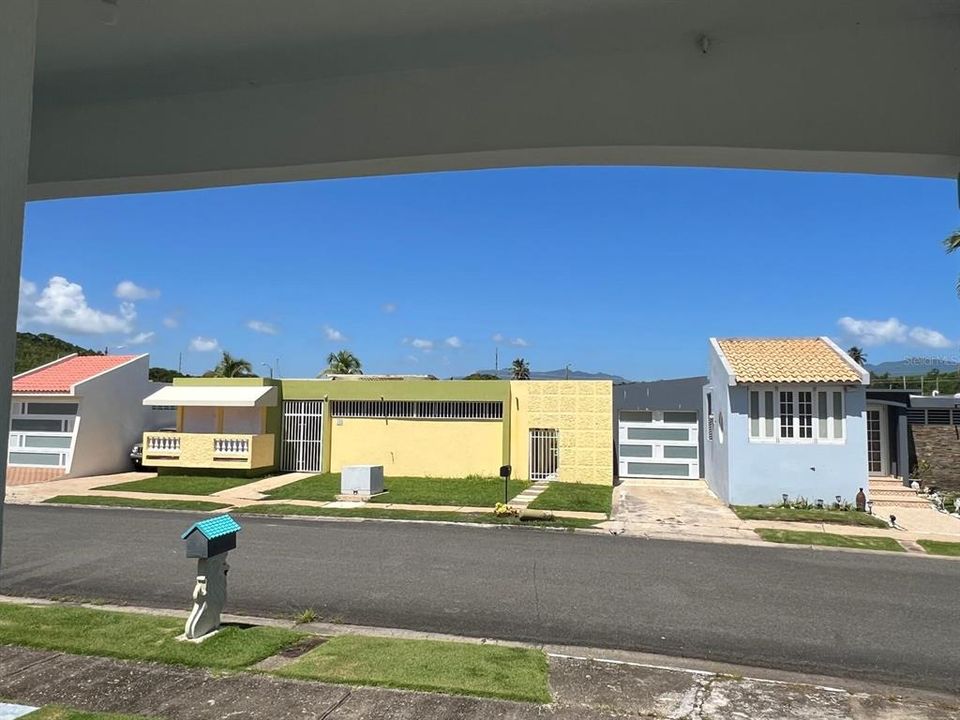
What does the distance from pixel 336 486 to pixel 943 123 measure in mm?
16372

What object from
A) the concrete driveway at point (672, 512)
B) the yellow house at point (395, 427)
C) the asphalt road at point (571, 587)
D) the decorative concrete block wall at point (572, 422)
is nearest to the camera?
the asphalt road at point (571, 587)

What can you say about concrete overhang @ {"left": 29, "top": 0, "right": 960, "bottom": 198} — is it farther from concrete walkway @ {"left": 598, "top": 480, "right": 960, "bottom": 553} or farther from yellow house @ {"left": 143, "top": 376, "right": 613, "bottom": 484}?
yellow house @ {"left": 143, "top": 376, "right": 613, "bottom": 484}

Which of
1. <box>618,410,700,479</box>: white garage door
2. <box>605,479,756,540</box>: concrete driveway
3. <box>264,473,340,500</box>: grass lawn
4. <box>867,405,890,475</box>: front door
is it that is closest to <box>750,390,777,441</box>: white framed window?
<box>605,479,756,540</box>: concrete driveway

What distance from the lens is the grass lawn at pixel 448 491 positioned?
15.0 m

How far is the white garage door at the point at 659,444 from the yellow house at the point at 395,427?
1.98 meters

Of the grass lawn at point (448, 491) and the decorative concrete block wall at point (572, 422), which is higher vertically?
the decorative concrete block wall at point (572, 422)

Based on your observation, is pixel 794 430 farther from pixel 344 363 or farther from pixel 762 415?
pixel 344 363

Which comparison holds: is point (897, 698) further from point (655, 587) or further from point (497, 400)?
point (497, 400)

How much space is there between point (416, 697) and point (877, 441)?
56.4 feet

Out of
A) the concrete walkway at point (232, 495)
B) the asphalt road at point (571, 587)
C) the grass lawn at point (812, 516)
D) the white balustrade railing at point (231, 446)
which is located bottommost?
the asphalt road at point (571, 587)

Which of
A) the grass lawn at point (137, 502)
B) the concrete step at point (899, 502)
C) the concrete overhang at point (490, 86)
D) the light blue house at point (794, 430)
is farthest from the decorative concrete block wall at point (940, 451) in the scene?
the grass lawn at point (137, 502)

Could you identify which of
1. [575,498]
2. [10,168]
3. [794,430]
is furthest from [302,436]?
[10,168]

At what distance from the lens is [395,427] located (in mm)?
19156

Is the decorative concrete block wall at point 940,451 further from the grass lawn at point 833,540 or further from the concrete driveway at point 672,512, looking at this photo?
the grass lawn at point 833,540
